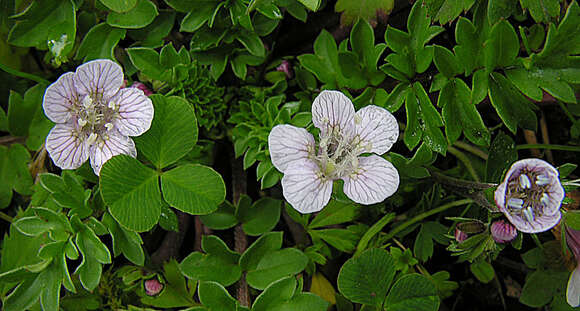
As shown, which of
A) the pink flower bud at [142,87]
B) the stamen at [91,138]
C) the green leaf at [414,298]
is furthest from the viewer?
the pink flower bud at [142,87]

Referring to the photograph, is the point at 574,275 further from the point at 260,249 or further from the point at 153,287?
the point at 153,287

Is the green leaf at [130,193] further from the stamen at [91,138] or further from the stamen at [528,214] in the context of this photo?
the stamen at [528,214]

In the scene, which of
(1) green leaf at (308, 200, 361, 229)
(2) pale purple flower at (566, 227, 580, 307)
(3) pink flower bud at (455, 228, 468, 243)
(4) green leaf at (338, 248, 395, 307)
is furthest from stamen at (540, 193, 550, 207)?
(1) green leaf at (308, 200, 361, 229)

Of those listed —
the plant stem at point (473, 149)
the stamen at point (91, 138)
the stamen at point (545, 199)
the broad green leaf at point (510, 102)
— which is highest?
the broad green leaf at point (510, 102)

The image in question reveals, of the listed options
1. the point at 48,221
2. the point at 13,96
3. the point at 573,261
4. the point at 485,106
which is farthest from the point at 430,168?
the point at 13,96

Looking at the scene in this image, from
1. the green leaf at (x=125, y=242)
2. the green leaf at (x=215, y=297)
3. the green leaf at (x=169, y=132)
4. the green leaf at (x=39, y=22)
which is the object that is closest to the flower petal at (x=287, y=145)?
the green leaf at (x=169, y=132)

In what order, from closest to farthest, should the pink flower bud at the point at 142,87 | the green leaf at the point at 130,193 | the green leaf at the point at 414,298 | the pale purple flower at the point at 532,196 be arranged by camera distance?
1. the pale purple flower at the point at 532,196
2. the green leaf at the point at 130,193
3. the green leaf at the point at 414,298
4. the pink flower bud at the point at 142,87

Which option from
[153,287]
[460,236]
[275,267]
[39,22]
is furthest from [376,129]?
[39,22]
